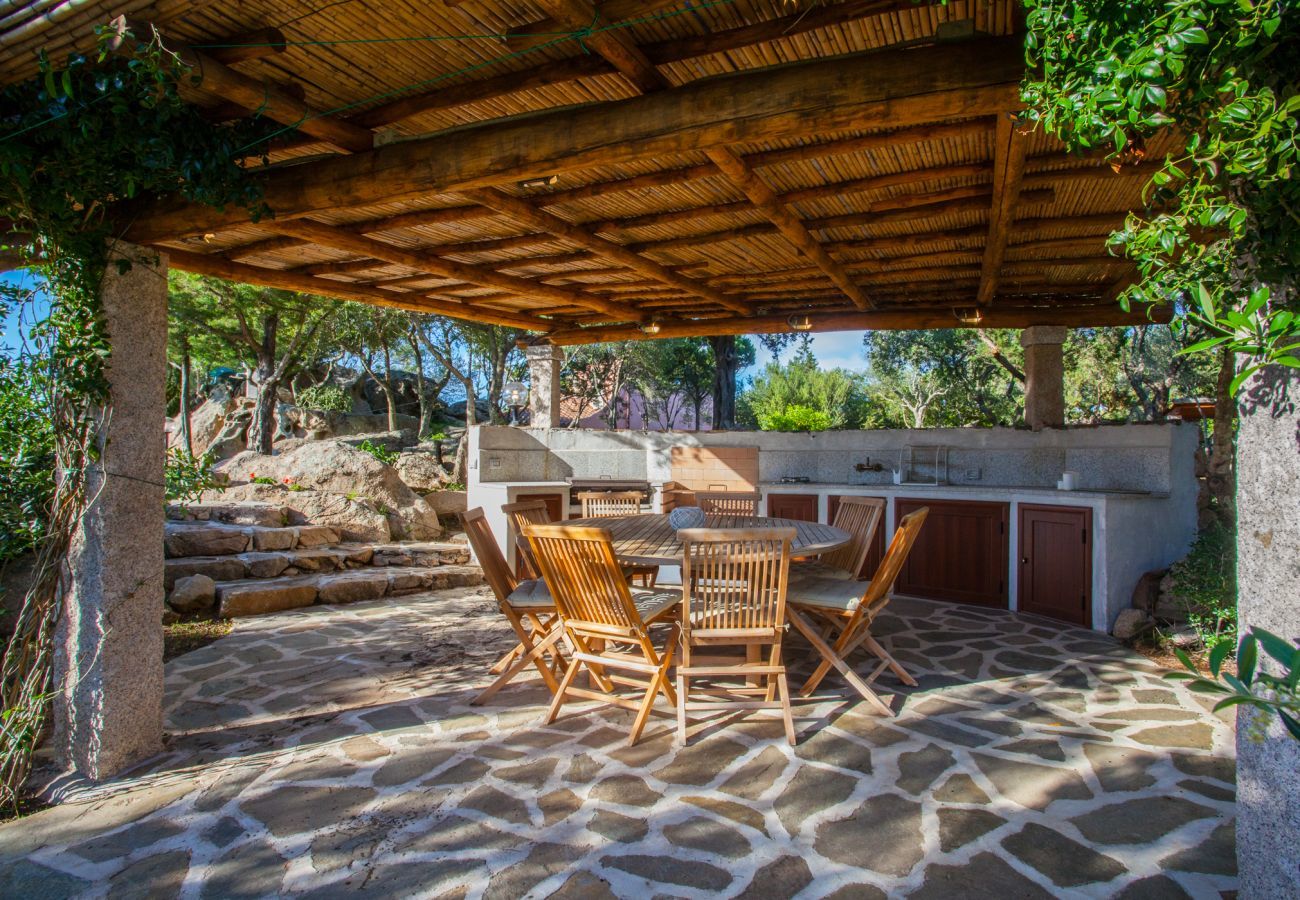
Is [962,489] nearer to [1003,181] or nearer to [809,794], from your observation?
[1003,181]

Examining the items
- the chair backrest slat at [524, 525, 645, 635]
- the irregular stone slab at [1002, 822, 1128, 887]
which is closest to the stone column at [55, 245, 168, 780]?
the chair backrest slat at [524, 525, 645, 635]

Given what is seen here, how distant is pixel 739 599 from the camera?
120 inches

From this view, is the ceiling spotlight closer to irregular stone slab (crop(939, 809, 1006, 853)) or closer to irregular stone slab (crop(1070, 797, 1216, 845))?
irregular stone slab (crop(939, 809, 1006, 853))

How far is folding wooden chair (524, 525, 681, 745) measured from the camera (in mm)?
2879

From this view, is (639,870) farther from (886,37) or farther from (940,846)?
(886,37)

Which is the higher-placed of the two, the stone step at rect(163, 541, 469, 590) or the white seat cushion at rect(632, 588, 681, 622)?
the white seat cushion at rect(632, 588, 681, 622)

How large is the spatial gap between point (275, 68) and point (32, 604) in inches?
89.0

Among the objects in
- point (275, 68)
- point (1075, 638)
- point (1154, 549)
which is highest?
point (275, 68)

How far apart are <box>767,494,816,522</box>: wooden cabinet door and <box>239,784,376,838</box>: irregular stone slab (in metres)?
4.29

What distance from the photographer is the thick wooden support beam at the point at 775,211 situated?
280 cm

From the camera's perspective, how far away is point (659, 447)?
7.21 m

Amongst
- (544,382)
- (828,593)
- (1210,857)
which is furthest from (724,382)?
(1210,857)

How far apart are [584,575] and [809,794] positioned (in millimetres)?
1229

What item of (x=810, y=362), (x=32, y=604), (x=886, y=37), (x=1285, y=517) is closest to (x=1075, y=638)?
(x=1285, y=517)
